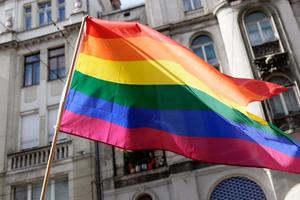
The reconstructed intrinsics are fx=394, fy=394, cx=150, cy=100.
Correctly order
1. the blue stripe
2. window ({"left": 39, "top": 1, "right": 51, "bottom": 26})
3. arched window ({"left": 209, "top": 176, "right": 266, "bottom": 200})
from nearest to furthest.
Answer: the blue stripe < arched window ({"left": 209, "top": 176, "right": 266, "bottom": 200}) < window ({"left": 39, "top": 1, "right": 51, "bottom": 26})

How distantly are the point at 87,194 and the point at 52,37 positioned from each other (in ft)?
29.1

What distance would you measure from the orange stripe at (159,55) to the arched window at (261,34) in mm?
10168

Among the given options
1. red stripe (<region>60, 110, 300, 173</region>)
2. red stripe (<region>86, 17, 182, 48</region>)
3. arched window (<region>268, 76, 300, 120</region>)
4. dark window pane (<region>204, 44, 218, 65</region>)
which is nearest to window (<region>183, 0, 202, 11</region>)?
dark window pane (<region>204, 44, 218, 65</region>)

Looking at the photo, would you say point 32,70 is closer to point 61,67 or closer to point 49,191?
point 61,67

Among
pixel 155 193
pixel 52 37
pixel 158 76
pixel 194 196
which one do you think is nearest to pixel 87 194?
pixel 155 193

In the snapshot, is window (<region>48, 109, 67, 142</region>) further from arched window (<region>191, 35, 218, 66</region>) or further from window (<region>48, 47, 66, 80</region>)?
arched window (<region>191, 35, 218, 66</region>)

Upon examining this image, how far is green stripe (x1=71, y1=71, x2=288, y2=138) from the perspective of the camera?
23.1ft

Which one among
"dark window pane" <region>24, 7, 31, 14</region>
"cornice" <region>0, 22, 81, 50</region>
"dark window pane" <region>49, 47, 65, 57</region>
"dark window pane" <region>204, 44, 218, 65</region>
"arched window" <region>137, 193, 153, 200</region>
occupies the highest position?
"dark window pane" <region>24, 7, 31, 14</region>

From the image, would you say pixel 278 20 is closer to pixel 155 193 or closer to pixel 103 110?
pixel 155 193

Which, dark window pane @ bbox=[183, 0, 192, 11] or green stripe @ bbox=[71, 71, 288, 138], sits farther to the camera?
dark window pane @ bbox=[183, 0, 192, 11]

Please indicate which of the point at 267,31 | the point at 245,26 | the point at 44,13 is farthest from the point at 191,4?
the point at 44,13

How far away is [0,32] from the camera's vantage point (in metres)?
22.0

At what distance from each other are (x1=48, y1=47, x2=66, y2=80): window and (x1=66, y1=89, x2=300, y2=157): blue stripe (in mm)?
13426

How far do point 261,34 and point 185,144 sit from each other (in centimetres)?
1283
